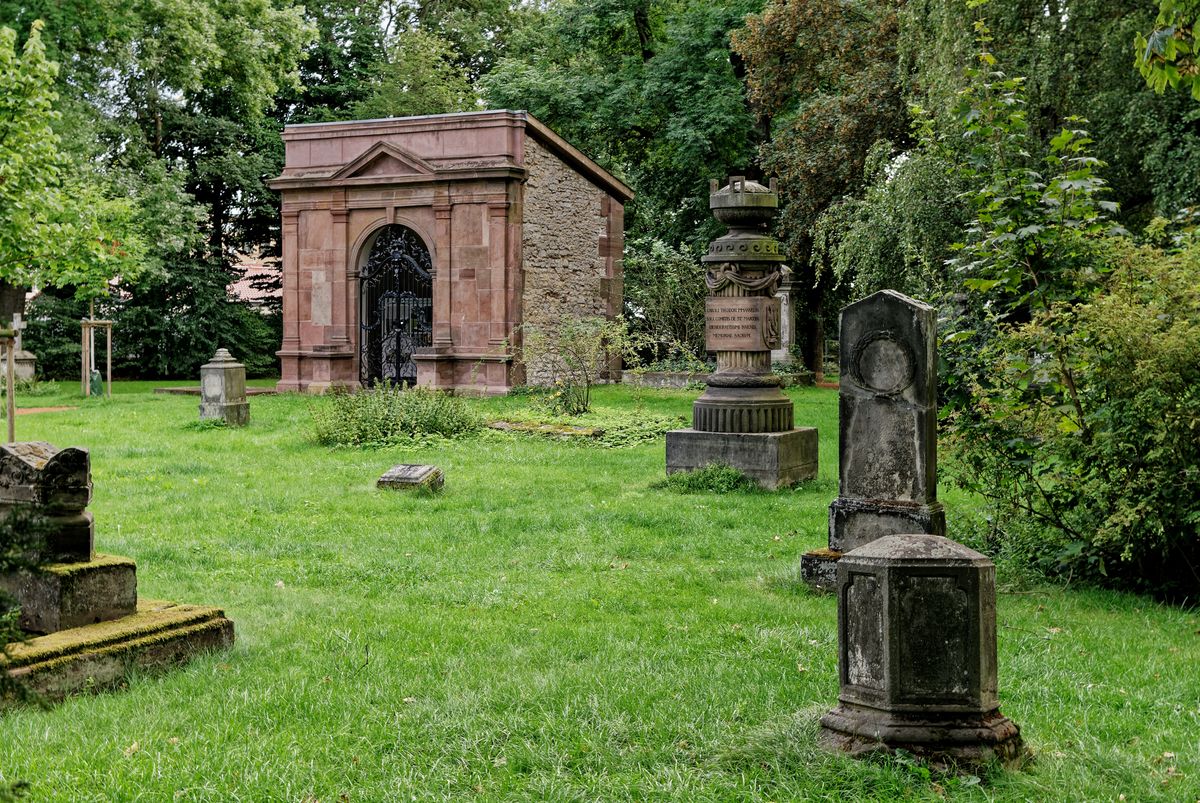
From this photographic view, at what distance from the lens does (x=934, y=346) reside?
7324 millimetres

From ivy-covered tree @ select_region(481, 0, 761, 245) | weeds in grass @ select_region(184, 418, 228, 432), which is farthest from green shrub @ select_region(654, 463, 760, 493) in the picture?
ivy-covered tree @ select_region(481, 0, 761, 245)

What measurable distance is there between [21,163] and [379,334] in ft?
31.9

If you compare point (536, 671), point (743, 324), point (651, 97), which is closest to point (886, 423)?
point (536, 671)

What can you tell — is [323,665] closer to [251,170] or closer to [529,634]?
[529,634]

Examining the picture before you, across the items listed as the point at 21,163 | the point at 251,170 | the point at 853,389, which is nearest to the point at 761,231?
the point at 853,389

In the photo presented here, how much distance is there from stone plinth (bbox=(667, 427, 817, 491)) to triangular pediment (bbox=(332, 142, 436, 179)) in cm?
1439

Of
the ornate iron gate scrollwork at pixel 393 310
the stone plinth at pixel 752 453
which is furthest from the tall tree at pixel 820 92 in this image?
the stone plinth at pixel 752 453

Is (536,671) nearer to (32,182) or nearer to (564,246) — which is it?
(32,182)

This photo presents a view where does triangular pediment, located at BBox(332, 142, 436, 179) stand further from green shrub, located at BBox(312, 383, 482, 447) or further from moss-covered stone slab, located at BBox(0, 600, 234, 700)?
moss-covered stone slab, located at BBox(0, 600, 234, 700)

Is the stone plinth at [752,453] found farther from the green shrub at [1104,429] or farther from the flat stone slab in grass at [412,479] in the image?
the green shrub at [1104,429]

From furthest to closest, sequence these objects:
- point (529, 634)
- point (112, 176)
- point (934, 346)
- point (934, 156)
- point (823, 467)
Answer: point (112, 176), point (934, 156), point (823, 467), point (934, 346), point (529, 634)

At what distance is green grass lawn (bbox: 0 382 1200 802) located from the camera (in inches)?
168

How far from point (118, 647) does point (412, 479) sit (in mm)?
6411

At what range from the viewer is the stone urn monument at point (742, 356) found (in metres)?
12.5
